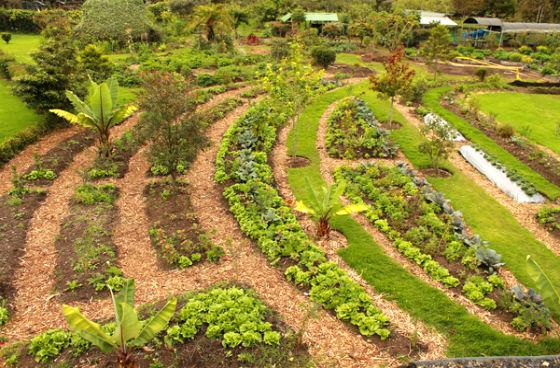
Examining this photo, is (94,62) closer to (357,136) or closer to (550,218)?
(357,136)

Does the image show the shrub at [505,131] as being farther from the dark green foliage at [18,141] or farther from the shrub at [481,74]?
the dark green foliage at [18,141]

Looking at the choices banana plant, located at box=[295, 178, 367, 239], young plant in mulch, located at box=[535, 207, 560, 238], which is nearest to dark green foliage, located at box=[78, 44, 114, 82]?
banana plant, located at box=[295, 178, 367, 239]

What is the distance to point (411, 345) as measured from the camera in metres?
10.2

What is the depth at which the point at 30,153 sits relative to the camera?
1952cm

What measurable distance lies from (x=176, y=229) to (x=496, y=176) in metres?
14.0

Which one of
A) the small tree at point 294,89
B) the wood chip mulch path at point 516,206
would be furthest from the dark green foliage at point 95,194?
the wood chip mulch path at point 516,206

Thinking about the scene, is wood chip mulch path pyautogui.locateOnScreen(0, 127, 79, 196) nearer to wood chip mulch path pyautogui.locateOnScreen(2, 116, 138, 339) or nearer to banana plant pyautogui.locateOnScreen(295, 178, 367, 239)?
wood chip mulch path pyautogui.locateOnScreen(2, 116, 138, 339)

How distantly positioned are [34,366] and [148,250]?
485 cm

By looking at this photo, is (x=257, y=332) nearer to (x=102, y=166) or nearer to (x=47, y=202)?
(x=47, y=202)

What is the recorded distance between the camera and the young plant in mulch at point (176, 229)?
1301 centimetres

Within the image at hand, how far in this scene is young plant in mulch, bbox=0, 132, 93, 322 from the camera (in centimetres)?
1241

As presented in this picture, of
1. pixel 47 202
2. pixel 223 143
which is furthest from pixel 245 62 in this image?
pixel 47 202

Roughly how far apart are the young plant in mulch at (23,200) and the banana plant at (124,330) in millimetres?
4492

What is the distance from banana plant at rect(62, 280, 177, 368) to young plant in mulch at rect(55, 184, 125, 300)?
→ 1.99 meters
